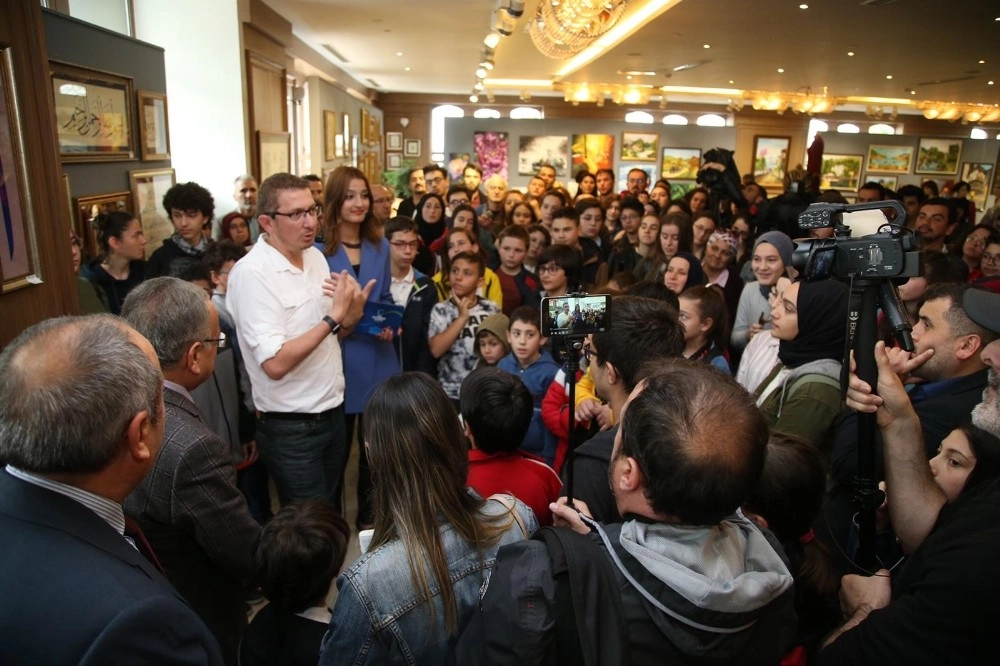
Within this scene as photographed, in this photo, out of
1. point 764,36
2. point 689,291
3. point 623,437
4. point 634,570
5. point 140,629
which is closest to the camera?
point 140,629

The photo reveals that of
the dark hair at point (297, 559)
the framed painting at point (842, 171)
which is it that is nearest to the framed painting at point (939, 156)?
the framed painting at point (842, 171)

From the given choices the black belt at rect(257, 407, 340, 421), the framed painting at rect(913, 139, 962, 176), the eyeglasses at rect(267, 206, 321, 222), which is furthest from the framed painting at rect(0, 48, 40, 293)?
the framed painting at rect(913, 139, 962, 176)

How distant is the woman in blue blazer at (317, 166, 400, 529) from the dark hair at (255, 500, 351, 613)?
1.17m

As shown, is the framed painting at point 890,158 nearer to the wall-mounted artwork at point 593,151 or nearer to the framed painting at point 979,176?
the framed painting at point 979,176

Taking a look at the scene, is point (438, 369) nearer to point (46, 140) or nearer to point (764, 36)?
point (46, 140)

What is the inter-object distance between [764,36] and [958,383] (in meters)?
6.75

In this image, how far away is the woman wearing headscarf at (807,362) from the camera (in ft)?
6.44

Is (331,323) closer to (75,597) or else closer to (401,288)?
(401,288)

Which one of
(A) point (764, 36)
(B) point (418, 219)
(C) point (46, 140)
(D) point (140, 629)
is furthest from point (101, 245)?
(A) point (764, 36)

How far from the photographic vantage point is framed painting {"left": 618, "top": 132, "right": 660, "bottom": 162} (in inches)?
570

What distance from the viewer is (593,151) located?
1448 cm

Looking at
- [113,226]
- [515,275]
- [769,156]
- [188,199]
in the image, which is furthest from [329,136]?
[769,156]

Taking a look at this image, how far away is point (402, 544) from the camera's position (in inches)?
49.9

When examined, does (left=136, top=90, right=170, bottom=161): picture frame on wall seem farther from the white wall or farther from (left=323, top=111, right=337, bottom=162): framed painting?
(left=323, top=111, right=337, bottom=162): framed painting
